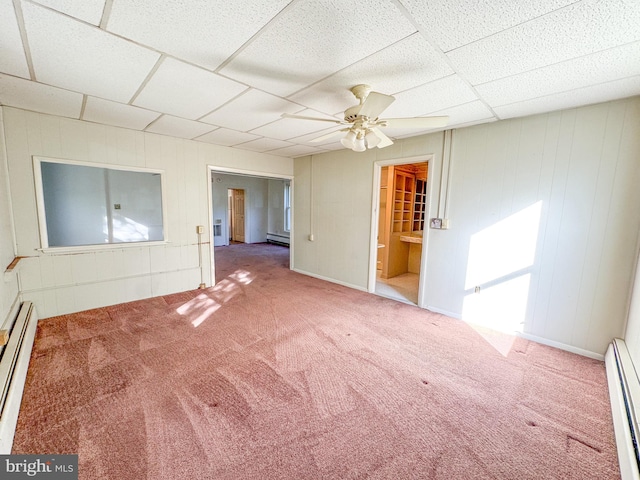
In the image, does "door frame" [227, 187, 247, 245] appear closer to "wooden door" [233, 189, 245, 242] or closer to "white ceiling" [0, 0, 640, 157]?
"wooden door" [233, 189, 245, 242]

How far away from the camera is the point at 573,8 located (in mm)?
1233

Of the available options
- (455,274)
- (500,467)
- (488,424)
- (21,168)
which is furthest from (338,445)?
(21,168)

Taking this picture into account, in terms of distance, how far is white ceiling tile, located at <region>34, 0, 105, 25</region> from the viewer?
1.27m

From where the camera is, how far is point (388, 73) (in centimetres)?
187

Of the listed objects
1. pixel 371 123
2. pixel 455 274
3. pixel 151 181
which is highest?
pixel 371 123

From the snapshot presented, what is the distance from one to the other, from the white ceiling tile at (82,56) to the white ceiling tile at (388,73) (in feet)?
4.02

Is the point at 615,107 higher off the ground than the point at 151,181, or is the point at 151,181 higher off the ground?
the point at 615,107

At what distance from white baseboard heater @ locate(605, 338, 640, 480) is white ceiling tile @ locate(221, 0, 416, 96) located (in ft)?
8.31

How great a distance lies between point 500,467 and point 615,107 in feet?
9.88

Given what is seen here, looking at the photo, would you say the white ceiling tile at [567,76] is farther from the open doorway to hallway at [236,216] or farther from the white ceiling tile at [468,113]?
the open doorway to hallway at [236,216]

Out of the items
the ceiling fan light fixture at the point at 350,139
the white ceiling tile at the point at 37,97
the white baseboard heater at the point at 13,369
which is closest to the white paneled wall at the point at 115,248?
the white ceiling tile at the point at 37,97

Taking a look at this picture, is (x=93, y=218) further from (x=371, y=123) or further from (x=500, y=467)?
(x=500, y=467)

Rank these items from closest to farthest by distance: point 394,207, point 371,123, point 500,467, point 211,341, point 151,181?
1. point 500,467
2. point 371,123
3. point 211,341
4. point 151,181
5. point 394,207

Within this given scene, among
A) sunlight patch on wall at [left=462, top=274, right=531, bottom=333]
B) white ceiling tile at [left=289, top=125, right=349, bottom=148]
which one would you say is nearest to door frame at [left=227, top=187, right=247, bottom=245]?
white ceiling tile at [left=289, top=125, right=349, bottom=148]
